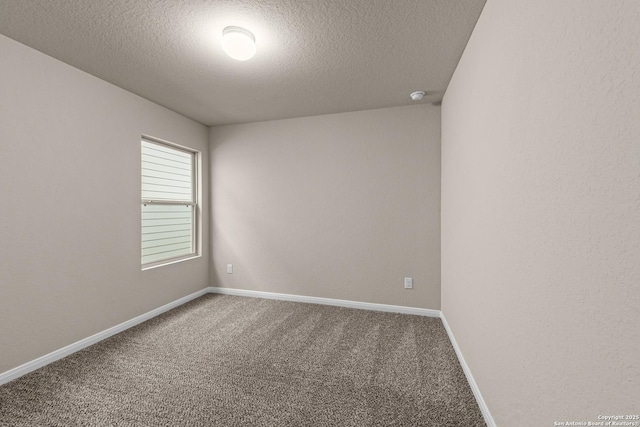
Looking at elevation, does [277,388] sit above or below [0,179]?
below

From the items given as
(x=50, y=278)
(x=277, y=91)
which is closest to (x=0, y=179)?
(x=50, y=278)

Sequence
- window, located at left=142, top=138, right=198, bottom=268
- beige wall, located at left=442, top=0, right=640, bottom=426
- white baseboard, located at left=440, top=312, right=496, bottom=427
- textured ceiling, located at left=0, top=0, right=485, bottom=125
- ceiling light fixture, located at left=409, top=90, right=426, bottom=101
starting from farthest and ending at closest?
window, located at left=142, top=138, right=198, bottom=268, ceiling light fixture, located at left=409, top=90, right=426, bottom=101, textured ceiling, located at left=0, top=0, right=485, bottom=125, white baseboard, located at left=440, top=312, right=496, bottom=427, beige wall, located at left=442, top=0, right=640, bottom=426

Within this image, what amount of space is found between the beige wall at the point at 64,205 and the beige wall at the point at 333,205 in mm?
1141

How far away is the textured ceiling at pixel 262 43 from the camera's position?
1.62m

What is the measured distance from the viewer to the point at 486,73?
1539 mm

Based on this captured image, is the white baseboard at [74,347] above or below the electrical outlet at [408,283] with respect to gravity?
below

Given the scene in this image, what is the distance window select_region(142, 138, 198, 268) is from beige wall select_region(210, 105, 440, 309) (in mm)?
323

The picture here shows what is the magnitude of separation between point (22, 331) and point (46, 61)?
2.07m

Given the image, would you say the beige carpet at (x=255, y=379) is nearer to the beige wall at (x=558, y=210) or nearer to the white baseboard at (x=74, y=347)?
the white baseboard at (x=74, y=347)

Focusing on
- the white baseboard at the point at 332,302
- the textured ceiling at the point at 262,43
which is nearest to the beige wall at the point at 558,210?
the textured ceiling at the point at 262,43

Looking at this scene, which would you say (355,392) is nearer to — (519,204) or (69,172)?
(519,204)

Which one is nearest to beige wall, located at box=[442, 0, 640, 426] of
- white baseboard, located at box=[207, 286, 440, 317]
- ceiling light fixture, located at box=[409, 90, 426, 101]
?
ceiling light fixture, located at box=[409, 90, 426, 101]

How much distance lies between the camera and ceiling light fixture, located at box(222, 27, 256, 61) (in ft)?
5.84

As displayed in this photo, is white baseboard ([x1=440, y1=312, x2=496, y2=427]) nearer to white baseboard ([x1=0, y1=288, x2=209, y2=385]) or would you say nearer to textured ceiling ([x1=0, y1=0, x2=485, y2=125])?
textured ceiling ([x1=0, y1=0, x2=485, y2=125])
